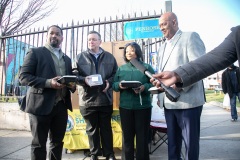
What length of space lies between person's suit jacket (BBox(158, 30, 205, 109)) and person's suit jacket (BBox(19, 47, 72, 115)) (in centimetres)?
151

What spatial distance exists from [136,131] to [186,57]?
134 cm

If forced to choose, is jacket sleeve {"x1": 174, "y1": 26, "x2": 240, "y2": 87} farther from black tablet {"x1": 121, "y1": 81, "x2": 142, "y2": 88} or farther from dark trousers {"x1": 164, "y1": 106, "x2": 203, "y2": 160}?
black tablet {"x1": 121, "y1": 81, "x2": 142, "y2": 88}

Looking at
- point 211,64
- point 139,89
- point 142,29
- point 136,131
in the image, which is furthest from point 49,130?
point 142,29

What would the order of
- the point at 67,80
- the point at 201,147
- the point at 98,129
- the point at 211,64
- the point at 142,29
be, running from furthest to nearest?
the point at 142,29, the point at 201,147, the point at 98,129, the point at 67,80, the point at 211,64

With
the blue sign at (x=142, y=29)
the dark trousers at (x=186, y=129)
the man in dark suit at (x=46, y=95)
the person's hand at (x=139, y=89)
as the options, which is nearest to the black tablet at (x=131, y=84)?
the person's hand at (x=139, y=89)

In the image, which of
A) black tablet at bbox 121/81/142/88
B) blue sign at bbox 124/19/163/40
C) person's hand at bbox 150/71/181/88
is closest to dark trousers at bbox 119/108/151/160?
black tablet at bbox 121/81/142/88

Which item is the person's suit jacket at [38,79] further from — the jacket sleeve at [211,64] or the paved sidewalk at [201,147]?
the jacket sleeve at [211,64]

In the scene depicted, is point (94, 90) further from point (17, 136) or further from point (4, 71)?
point (4, 71)

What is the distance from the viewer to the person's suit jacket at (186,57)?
212cm

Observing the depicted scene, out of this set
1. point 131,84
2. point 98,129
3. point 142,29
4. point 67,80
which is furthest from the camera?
point 142,29

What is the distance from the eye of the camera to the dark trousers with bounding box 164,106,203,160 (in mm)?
2100

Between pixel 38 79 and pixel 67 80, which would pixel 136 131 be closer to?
pixel 67 80

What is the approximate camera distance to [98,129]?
3.16m

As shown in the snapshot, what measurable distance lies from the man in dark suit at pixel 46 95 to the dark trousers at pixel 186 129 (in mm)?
1459
